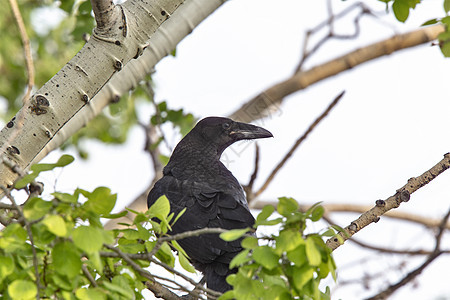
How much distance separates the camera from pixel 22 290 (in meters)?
1.70

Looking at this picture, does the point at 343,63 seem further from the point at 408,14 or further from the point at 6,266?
the point at 6,266

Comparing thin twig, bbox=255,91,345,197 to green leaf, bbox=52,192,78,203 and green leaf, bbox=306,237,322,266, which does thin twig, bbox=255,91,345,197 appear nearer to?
green leaf, bbox=306,237,322,266

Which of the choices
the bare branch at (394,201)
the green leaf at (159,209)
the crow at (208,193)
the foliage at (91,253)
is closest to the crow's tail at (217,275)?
the crow at (208,193)

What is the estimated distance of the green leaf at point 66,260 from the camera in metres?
1.73

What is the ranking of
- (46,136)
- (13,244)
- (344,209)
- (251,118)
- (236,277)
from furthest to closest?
1. (344,209)
2. (251,118)
3. (46,136)
4. (236,277)
5. (13,244)

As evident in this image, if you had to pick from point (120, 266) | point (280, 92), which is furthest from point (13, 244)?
point (280, 92)

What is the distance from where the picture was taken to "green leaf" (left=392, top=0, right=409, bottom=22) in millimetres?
3295

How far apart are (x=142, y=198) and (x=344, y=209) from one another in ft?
7.04

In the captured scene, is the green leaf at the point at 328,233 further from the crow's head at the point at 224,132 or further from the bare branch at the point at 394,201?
the crow's head at the point at 224,132

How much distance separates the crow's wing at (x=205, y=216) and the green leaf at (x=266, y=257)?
1455 mm

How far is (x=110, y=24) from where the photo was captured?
2758mm

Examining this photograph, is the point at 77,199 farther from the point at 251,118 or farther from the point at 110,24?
the point at 251,118

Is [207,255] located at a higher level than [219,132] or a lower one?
lower

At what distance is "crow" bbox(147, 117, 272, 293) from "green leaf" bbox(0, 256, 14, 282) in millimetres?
1601
